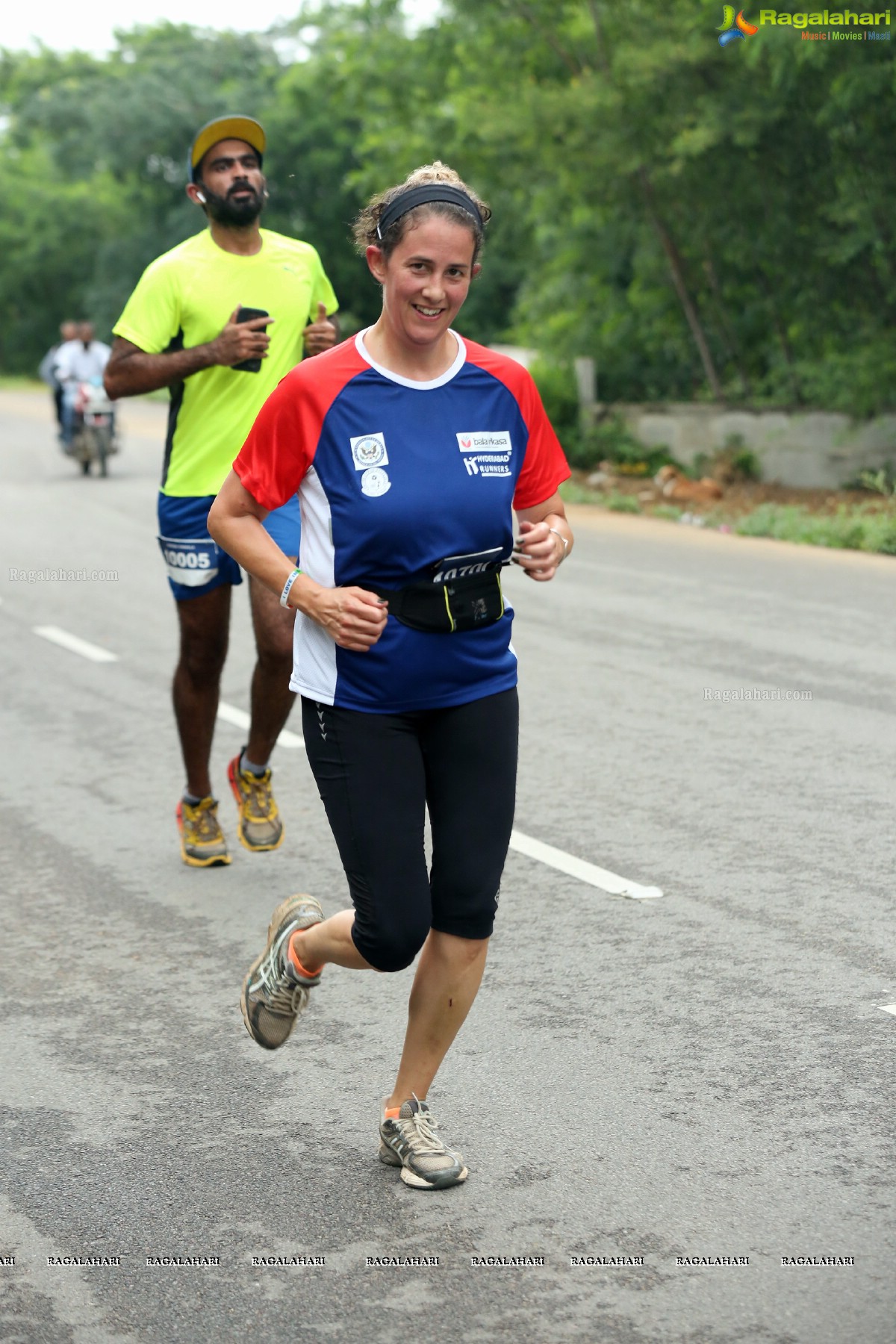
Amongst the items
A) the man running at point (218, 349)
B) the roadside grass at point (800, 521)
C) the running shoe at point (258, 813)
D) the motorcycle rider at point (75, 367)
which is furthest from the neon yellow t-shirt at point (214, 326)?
the motorcycle rider at point (75, 367)

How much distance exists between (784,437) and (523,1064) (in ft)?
52.0

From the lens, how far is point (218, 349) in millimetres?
5660

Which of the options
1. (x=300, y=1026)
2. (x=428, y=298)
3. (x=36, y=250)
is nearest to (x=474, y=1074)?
(x=300, y=1026)

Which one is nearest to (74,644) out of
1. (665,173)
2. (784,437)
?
(665,173)

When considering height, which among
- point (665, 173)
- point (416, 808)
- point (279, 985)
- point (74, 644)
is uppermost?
point (665, 173)

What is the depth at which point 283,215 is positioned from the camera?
49.3 meters

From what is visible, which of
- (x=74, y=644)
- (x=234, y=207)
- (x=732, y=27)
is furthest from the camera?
(x=732, y=27)

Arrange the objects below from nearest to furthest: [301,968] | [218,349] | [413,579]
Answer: [413,579] < [301,968] < [218,349]

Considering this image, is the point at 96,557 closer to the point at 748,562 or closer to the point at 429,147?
the point at 748,562

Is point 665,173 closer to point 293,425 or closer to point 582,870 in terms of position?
point 582,870

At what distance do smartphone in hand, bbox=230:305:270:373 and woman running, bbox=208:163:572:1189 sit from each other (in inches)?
78.8

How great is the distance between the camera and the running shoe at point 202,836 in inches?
246

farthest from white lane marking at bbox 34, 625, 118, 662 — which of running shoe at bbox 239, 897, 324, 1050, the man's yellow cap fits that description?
running shoe at bbox 239, 897, 324, 1050

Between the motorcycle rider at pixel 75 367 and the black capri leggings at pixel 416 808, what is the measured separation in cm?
2011
